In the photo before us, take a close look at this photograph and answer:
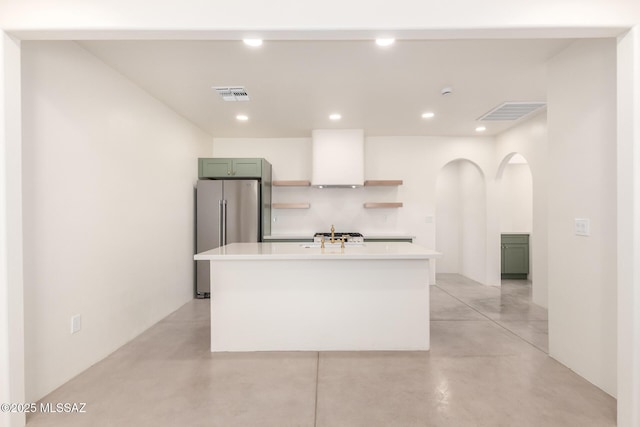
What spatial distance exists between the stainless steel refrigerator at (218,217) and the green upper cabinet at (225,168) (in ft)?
0.82

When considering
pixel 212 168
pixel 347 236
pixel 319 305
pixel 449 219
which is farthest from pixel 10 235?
pixel 449 219

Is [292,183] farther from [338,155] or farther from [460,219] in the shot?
[460,219]

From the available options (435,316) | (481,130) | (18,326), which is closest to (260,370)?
(18,326)

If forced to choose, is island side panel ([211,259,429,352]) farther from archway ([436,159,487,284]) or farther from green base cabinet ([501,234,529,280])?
green base cabinet ([501,234,529,280])

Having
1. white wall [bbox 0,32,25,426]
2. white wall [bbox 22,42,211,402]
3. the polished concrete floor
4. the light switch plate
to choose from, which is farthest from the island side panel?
white wall [bbox 0,32,25,426]

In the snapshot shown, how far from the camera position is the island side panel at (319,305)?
9.90 feet

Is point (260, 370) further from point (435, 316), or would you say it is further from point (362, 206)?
point (362, 206)

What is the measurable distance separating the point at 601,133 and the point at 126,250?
13.5 feet

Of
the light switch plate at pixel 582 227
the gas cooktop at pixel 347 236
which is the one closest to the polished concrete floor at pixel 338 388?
the light switch plate at pixel 582 227

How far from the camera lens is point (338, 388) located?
2.35 m

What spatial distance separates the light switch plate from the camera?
2.46 metres

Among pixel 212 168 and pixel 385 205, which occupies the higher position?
pixel 212 168

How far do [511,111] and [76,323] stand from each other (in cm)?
518

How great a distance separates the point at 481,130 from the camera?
5336mm
